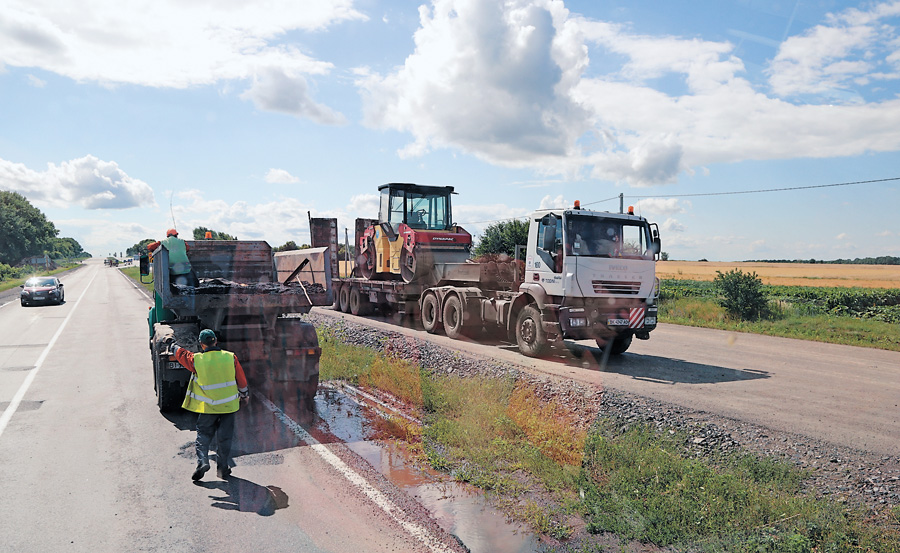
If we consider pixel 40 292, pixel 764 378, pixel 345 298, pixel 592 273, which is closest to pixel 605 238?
pixel 592 273

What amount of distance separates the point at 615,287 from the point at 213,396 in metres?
8.36

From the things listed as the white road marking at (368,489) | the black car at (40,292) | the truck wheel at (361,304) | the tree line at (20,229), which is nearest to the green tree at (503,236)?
the truck wheel at (361,304)

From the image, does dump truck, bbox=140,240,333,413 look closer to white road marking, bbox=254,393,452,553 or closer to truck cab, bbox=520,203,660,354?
white road marking, bbox=254,393,452,553

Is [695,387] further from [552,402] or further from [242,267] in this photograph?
[242,267]

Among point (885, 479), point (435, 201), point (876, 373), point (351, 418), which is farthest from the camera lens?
point (435, 201)

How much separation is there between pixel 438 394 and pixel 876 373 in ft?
29.2

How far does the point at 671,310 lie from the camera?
2328cm

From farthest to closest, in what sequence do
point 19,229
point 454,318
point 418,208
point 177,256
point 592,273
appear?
point 19,229
point 418,208
point 454,318
point 592,273
point 177,256

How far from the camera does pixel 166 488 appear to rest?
209 inches

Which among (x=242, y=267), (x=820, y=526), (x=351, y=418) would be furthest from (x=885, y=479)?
(x=242, y=267)

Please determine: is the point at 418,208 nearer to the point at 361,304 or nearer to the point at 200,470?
the point at 361,304

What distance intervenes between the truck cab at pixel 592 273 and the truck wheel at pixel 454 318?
8.84ft

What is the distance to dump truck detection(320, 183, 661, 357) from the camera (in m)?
11.5

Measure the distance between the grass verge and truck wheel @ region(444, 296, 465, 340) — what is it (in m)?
6.37
